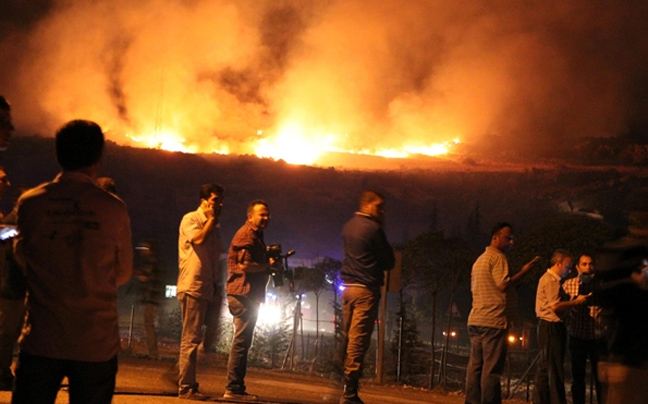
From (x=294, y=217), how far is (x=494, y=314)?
73013mm

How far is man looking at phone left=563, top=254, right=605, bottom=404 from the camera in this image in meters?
8.60

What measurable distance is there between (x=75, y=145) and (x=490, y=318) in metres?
5.11

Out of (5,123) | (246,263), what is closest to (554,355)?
(246,263)

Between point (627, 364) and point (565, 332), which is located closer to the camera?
point (627, 364)

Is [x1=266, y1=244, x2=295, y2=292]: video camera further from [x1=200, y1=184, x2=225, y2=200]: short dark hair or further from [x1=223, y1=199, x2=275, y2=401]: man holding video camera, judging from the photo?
[x1=200, y1=184, x2=225, y2=200]: short dark hair

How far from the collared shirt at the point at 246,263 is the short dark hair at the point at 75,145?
4.03m

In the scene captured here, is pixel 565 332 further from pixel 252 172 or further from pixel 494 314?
pixel 252 172

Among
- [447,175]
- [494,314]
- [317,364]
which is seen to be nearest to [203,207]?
[494,314]

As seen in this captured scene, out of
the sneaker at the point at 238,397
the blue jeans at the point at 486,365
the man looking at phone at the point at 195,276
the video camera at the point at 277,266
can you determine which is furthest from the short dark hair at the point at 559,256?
the man looking at phone at the point at 195,276

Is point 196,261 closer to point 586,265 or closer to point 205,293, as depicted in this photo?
point 205,293

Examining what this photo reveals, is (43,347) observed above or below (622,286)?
below

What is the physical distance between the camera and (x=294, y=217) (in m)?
80.4

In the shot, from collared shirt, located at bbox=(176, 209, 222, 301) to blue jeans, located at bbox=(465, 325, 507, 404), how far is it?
2.67 metres

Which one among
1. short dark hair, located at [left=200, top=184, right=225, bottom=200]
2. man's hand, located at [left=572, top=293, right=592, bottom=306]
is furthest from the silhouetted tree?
short dark hair, located at [left=200, top=184, right=225, bottom=200]
